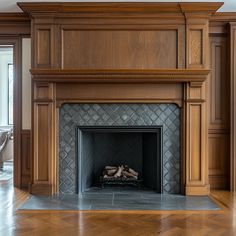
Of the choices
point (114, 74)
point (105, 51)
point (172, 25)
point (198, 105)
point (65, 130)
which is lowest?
point (65, 130)

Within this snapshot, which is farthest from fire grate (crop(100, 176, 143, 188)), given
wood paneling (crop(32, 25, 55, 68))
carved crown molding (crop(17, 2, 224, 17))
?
carved crown molding (crop(17, 2, 224, 17))

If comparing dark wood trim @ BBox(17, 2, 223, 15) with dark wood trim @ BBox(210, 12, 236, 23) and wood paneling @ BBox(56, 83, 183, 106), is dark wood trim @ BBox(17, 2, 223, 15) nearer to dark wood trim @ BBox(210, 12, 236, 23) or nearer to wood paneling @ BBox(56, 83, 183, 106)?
dark wood trim @ BBox(210, 12, 236, 23)

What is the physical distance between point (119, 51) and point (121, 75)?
1.24ft

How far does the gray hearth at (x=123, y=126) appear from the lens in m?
4.16

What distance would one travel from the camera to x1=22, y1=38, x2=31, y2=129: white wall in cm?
451

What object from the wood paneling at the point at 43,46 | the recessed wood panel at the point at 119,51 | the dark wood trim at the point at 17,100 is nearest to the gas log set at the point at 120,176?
the dark wood trim at the point at 17,100

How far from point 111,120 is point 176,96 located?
0.90 m

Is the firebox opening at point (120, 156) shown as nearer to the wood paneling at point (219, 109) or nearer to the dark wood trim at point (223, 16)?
the wood paneling at point (219, 109)

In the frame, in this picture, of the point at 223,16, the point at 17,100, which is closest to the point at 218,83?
the point at 223,16

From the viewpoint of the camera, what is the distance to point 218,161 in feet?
14.8

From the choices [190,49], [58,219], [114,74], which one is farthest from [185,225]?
[190,49]

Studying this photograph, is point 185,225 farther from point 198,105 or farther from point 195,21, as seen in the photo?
point 195,21

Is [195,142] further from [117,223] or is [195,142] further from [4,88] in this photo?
[4,88]

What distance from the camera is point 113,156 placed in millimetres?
4625
